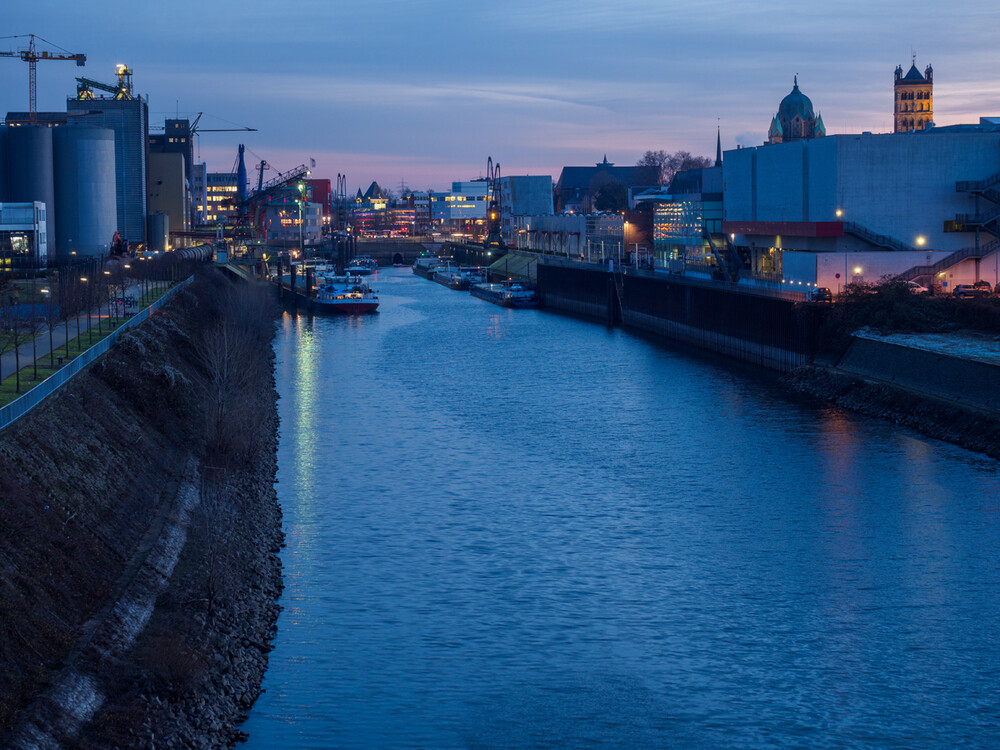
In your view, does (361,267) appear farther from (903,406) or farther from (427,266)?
(903,406)

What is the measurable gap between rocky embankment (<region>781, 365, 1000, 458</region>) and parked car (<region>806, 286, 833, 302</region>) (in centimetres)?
222

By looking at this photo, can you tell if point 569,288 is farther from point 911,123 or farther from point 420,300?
point 911,123

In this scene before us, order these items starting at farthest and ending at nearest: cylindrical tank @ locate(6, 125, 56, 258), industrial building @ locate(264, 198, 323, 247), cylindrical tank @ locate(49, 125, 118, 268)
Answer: industrial building @ locate(264, 198, 323, 247) < cylindrical tank @ locate(49, 125, 118, 268) < cylindrical tank @ locate(6, 125, 56, 258)

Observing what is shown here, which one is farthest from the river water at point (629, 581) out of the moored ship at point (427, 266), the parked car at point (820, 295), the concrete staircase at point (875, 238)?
the moored ship at point (427, 266)

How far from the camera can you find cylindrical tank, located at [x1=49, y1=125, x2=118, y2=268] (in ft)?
168

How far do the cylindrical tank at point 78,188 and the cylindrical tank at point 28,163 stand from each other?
1198 millimetres

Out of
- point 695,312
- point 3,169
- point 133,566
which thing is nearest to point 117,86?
point 3,169

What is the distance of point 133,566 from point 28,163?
42.1 metres

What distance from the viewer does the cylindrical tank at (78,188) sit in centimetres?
5116

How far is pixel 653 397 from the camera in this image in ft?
86.9

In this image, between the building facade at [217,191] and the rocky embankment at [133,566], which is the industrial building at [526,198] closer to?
the building facade at [217,191]

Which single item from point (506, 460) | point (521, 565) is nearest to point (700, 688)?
point (521, 565)

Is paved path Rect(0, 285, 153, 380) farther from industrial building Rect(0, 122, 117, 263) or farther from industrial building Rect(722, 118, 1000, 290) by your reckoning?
industrial building Rect(0, 122, 117, 263)

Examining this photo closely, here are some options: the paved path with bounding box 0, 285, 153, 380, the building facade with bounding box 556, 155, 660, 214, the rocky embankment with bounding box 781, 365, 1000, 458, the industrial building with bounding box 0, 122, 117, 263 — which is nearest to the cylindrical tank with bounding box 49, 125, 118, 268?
the industrial building with bounding box 0, 122, 117, 263
